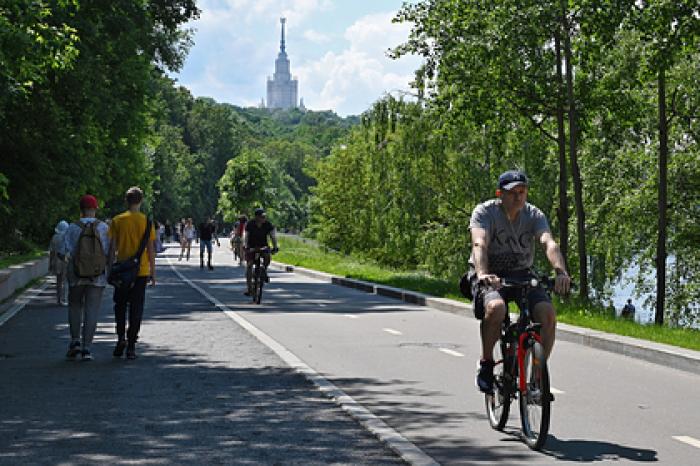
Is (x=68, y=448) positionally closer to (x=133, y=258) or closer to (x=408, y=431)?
(x=408, y=431)

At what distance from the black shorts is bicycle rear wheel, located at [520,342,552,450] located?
34cm

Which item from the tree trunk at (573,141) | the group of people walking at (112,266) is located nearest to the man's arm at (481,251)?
the group of people walking at (112,266)

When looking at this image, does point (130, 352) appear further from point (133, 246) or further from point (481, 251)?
point (481, 251)

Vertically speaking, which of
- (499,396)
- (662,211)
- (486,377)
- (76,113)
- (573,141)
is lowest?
(499,396)

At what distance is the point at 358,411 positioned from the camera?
327 inches

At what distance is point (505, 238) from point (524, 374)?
93 cm

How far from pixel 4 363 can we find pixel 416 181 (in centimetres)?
3305

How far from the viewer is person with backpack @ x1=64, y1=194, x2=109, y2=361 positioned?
38.6 ft

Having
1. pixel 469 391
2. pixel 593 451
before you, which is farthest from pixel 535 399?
pixel 469 391

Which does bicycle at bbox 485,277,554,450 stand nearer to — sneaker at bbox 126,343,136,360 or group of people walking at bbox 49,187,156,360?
group of people walking at bbox 49,187,156,360

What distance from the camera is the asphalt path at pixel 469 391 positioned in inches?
272

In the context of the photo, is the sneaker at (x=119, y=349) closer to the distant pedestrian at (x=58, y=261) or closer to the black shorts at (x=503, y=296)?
the black shorts at (x=503, y=296)

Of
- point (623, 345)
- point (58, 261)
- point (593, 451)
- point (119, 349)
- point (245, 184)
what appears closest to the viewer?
point (593, 451)

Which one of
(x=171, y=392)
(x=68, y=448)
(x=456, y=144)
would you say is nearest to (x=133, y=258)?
(x=171, y=392)
